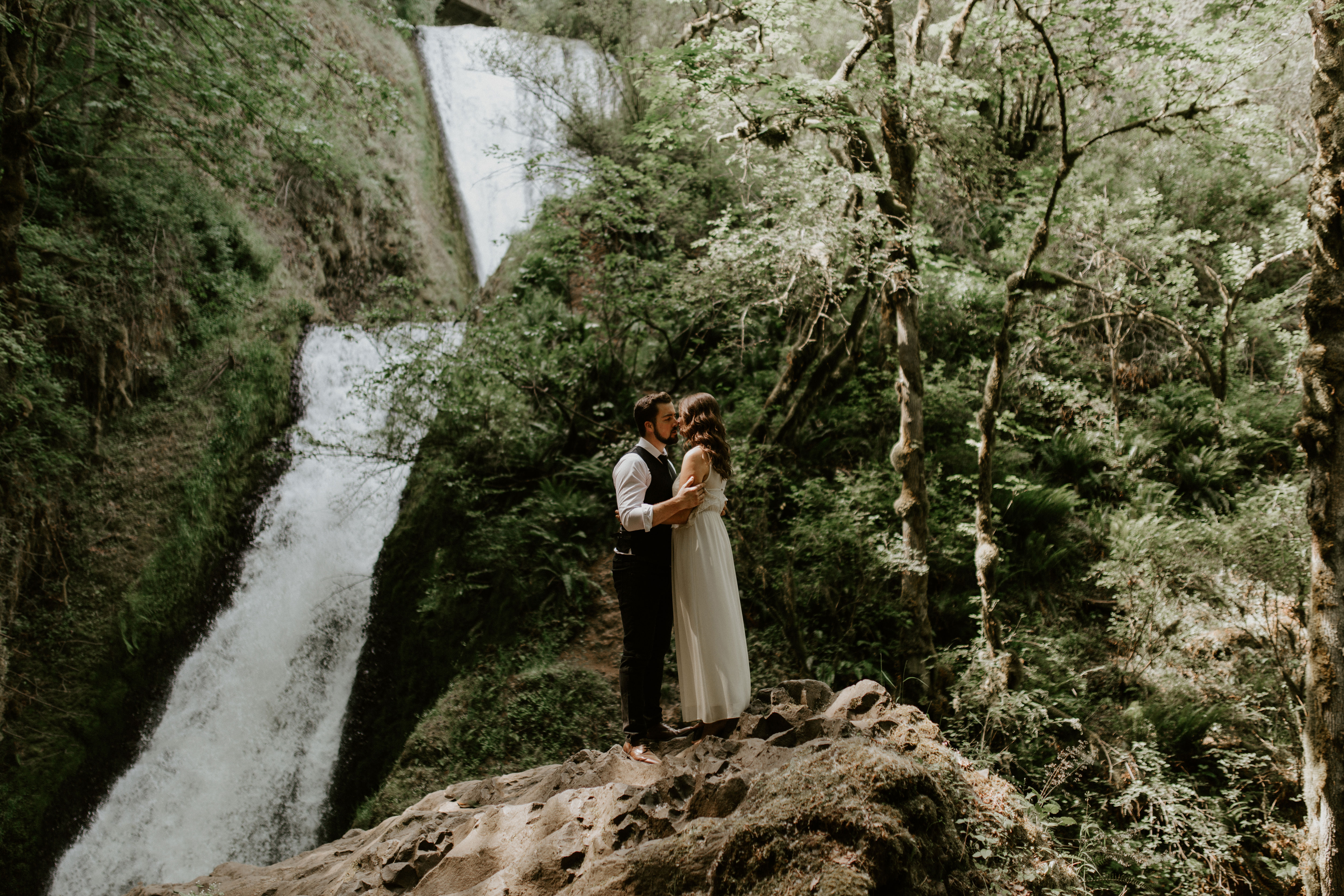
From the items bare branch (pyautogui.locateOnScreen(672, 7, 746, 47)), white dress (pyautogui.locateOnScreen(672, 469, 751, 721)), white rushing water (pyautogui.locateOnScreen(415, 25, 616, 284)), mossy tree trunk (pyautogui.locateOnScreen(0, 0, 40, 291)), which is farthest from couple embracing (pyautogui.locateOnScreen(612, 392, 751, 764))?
white rushing water (pyautogui.locateOnScreen(415, 25, 616, 284))

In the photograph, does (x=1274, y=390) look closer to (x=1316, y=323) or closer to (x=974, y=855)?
(x=1316, y=323)

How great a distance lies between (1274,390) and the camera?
28.8 ft

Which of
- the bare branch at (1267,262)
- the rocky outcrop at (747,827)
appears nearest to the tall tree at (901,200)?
the rocky outcrop at (747,827)

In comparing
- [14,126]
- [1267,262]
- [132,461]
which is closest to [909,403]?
[1267,262]

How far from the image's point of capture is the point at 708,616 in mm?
4105

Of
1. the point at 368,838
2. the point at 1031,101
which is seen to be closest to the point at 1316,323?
the point at 368,838

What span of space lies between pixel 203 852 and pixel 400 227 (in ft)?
39.9

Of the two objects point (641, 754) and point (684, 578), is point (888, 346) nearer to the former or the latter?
point (684, 578)

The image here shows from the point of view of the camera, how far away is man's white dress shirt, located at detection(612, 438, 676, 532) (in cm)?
392

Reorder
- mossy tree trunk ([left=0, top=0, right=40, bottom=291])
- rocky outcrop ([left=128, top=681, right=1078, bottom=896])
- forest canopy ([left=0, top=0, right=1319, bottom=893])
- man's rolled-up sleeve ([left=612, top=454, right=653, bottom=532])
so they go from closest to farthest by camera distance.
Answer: rocky outcrop ([left=128, top=681, right=1078, bottom=896]) → man's rolled-up sleeve ([left=612, top=454, right=653, bottom=532]) → forest canopy ([left=0, top=0, right=1319, bottom=893]) → mossy tree trunk ([left=0, top=0, right=40, bottom=291])

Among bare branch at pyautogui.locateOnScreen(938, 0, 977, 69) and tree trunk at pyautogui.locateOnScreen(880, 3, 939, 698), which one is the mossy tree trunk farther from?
bare branch at pyautogui.locateOnScreen(938, 0, 977, 69)

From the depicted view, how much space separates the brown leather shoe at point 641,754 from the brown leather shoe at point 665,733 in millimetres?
85

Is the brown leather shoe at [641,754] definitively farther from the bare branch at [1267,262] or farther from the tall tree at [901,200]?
the bare branch at [1267,262]

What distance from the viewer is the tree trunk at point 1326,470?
13.3 feet
